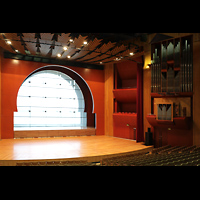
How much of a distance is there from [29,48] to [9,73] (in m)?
2.04

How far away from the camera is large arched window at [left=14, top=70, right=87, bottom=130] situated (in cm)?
1245

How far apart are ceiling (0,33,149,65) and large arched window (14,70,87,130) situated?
1.74 metres

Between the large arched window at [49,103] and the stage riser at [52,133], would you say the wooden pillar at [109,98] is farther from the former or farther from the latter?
the large arched window at [49,103]

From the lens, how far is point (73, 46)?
31.8 feet

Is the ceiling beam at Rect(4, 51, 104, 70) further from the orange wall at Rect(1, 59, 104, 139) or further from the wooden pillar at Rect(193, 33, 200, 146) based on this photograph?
the wooden pillar at Rect(193, 33, 200, 146)

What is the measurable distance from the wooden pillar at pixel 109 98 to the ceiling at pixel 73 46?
675 millimetres

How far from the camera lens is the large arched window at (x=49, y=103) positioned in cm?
1245

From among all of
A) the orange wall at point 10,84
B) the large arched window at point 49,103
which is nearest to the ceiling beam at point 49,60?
the orange wall at point 10,84

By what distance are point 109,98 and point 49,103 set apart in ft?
12.4

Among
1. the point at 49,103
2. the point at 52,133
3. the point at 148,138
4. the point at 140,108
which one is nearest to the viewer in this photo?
the point at 148,138

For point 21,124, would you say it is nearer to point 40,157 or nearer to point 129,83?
point 40,157

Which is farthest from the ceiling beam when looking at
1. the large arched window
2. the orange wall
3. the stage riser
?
the stage riser

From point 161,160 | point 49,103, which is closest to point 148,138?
point 161,160

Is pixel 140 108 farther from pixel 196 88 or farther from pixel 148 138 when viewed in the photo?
pixel 196 88
